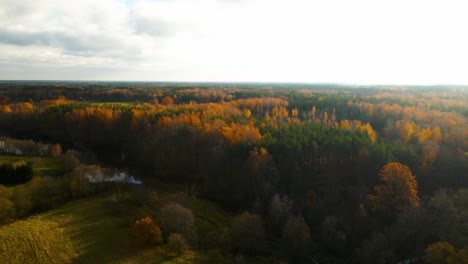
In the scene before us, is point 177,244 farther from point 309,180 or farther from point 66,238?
point 309,180

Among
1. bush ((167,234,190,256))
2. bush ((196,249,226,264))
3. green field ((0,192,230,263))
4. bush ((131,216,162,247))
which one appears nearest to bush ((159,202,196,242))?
bush ((131,216,162,247))

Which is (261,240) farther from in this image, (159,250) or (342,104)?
(342,104)

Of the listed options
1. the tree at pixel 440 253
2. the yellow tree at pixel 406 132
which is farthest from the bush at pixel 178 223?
the yellow tree at pixel 406 132

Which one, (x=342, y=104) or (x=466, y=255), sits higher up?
(x=342, y=104)

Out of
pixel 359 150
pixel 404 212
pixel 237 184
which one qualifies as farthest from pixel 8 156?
pixel 404 212

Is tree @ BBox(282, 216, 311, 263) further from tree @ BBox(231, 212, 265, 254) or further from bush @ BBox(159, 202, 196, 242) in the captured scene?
bush @ BBox(159, 202, 196, 242)

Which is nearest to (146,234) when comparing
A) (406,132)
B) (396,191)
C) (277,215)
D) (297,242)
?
(277,215)

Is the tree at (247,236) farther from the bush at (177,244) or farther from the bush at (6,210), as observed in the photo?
the bush at (6,210)
